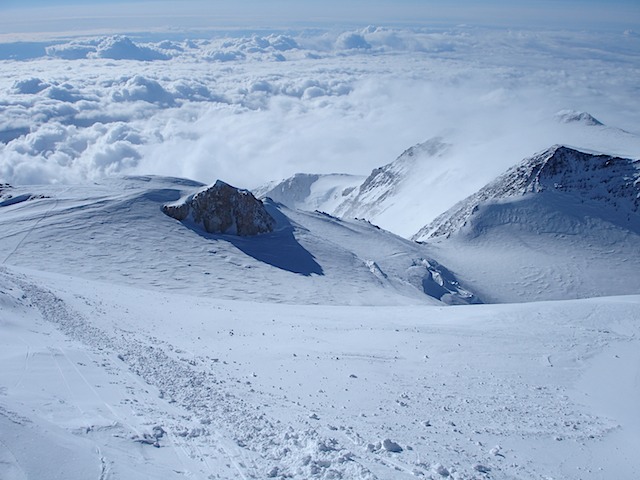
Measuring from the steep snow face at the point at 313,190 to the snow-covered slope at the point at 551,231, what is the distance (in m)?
48.7

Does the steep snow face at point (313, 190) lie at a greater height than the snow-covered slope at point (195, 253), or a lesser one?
lesser

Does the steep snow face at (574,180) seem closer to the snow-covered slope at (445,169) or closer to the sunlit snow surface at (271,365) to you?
the snow-covered slope at (445,169)

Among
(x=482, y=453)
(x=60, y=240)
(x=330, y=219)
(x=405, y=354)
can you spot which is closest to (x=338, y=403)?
(x=482, y=453)

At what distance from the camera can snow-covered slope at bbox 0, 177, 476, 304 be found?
2231cm

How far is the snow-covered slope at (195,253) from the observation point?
22312mm

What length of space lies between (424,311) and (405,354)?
5.67 m

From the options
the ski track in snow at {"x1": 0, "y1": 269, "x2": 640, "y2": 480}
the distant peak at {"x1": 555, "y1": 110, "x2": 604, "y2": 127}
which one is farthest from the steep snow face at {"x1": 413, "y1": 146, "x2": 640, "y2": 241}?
the ski track in snow at {"x1": 0, "y1": 269, "x2": 640, "y2": 480}

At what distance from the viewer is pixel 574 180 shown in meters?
42.6

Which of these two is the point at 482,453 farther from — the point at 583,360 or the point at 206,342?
the point at 206,342

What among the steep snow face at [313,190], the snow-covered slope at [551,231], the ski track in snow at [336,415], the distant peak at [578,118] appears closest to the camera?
the ski track in snow at [336,415]

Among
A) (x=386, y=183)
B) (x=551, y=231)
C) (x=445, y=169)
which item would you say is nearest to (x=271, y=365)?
(x=551, y=231)

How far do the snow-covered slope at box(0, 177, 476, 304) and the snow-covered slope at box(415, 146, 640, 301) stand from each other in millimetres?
5528

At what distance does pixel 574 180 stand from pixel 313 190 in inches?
2442

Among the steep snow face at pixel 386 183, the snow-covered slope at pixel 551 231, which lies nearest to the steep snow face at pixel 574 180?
the snow-covered slope at pixel 551 231
